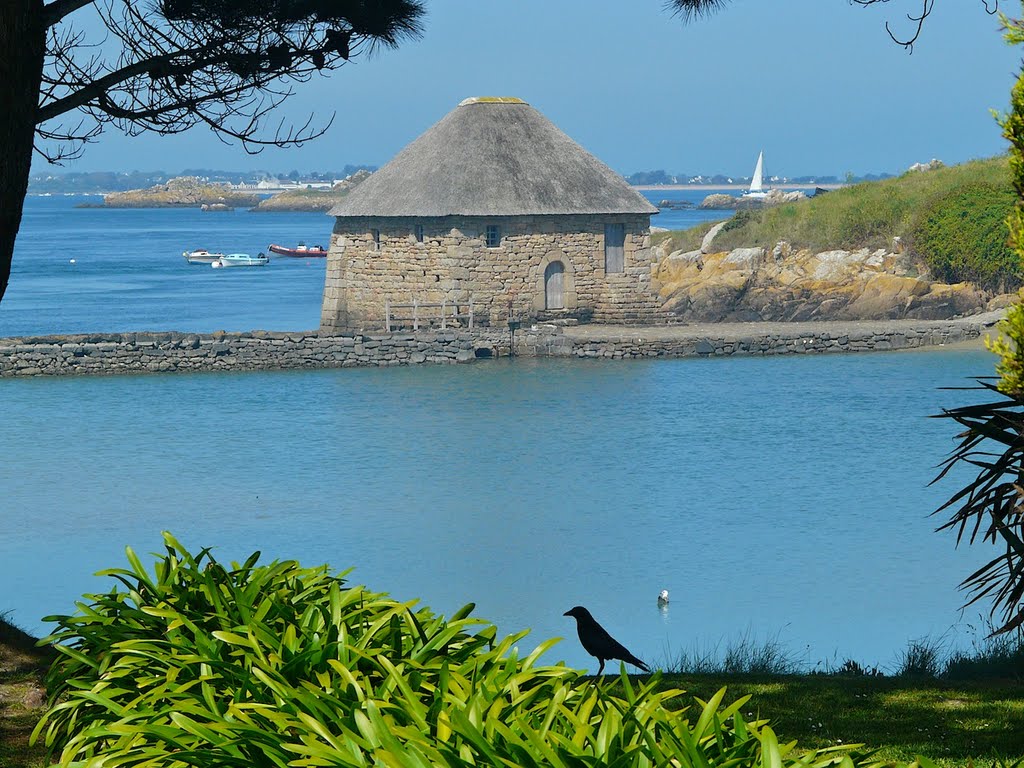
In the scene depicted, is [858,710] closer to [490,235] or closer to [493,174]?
Answer: [490,235]

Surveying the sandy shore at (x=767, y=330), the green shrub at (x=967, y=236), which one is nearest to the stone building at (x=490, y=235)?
the sandy shore at (x=767, y=330)

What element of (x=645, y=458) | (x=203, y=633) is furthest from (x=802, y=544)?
(x=203, y=633)

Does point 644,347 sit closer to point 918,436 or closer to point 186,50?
point 918,436

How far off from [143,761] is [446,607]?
1102cm

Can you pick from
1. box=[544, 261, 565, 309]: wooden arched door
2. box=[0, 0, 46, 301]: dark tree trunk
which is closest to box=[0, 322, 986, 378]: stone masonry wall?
box=[544, 261, 565, 309]: wooden arched door

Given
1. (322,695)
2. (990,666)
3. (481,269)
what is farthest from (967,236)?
(322,695)

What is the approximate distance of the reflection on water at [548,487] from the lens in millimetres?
16188

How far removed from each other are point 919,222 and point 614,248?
38.8 feet

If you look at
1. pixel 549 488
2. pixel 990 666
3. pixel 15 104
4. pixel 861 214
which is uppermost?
pixel 861 214

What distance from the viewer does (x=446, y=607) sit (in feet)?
50.3

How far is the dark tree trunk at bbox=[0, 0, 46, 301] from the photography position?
6.79 meters

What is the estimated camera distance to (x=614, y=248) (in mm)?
41312

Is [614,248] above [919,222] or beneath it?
beneath

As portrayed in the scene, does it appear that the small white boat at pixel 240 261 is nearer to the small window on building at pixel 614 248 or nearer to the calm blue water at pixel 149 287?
the calm blue water at pixel 149 287
